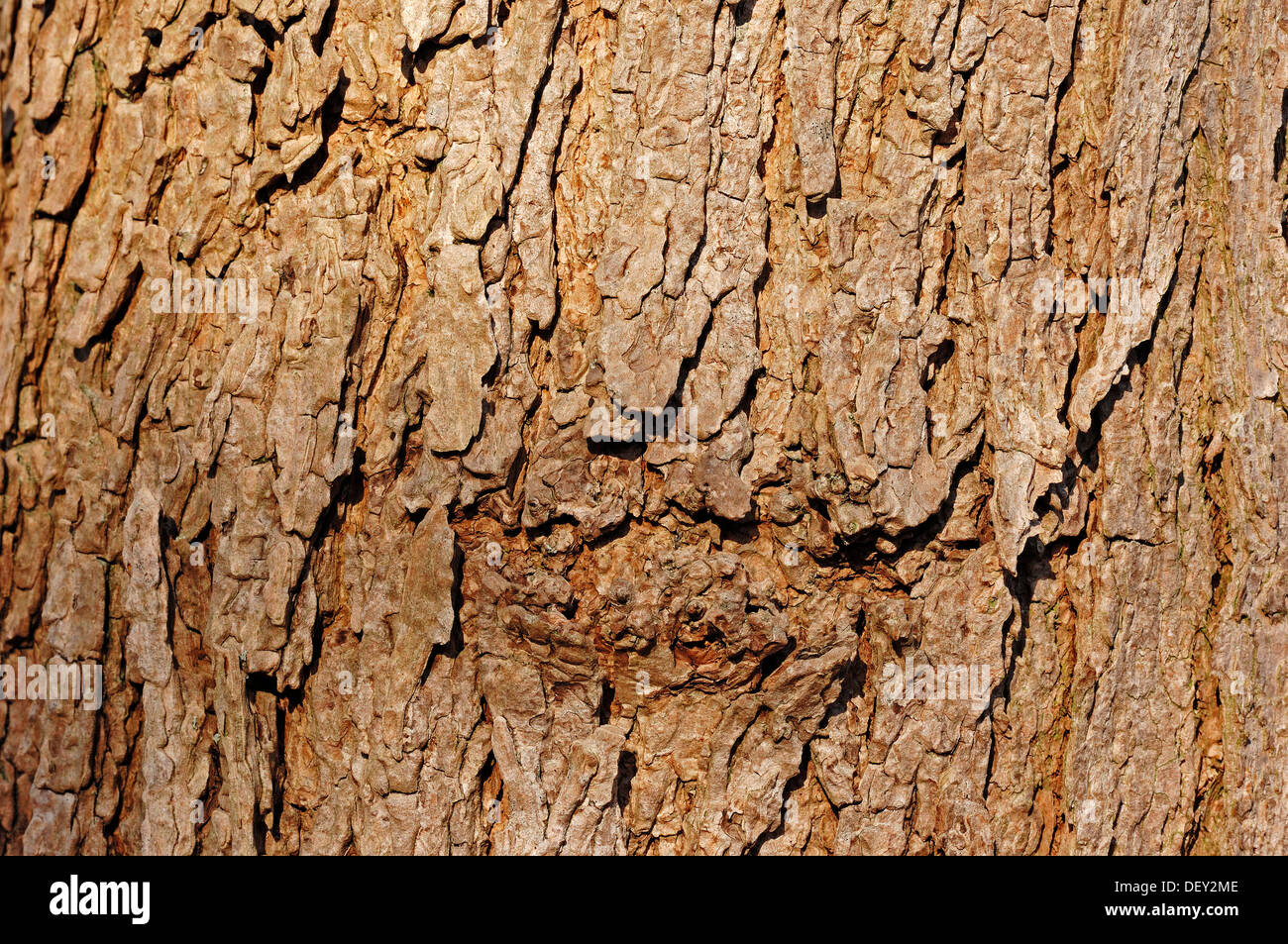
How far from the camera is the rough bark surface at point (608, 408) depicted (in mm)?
2125

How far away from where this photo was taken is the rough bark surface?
2125 millimetres

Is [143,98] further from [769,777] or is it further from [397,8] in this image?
[769,777]

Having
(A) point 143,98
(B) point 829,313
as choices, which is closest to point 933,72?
(B) point 829,313

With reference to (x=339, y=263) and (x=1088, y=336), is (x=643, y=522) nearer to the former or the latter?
(x=339, y=263)

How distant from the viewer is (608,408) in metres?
2.13

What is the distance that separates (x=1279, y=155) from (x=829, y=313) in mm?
1236

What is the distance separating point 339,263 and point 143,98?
2.10 feet

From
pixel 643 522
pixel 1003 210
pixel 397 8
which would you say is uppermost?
pixel 397 8

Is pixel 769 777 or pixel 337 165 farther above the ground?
pixel 337 165

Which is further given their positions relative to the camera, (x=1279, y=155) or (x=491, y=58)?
(x=1279, y=155)

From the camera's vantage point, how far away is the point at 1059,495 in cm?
221

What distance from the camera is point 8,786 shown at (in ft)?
7.47

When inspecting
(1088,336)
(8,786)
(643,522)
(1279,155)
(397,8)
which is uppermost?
(397,8)

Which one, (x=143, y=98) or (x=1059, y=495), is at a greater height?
(x=143, y=98)
